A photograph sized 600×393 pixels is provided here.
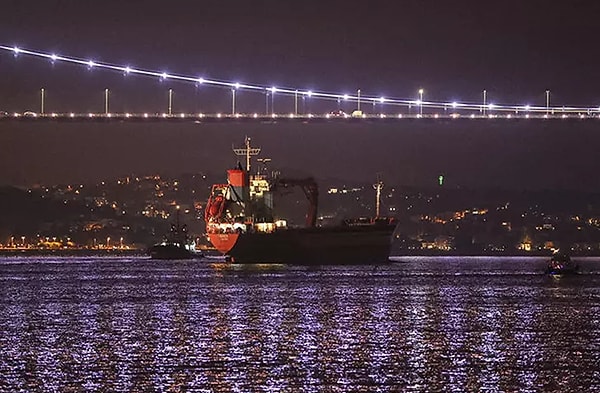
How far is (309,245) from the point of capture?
64.0m

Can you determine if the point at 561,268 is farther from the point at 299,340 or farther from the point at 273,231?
the point at 299,340

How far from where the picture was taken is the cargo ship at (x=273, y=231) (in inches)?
2501

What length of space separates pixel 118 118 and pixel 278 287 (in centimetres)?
1964

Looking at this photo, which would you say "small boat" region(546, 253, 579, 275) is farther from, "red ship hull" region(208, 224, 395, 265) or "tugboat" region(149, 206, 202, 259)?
"tugboat" region(149, 206, 202, 259)

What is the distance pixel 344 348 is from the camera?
20453 millimetres

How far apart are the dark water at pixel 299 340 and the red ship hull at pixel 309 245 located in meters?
25.2

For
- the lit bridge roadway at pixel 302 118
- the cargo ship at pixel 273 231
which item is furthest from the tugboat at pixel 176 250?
the lit bridge roadway at pixel 302 118

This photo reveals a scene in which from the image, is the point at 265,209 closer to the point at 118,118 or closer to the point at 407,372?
the point at 118,118

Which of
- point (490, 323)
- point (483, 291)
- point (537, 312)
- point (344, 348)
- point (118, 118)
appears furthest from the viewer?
point (118, 118)

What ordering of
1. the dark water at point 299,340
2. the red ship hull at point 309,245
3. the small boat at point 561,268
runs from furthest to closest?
the red ship hull at point 309,245, the small boat at point 561,268, the dark water at point 299,340

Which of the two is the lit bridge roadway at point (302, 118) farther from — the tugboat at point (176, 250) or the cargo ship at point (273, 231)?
the tugboat at point (176, 250)

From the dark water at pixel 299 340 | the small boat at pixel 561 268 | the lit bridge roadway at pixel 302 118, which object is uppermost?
the lit bridge roadway at pixel 302 118

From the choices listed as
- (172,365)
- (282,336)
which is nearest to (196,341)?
(282,336)

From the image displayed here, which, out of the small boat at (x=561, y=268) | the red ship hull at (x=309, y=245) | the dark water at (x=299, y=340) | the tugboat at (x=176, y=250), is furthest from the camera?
the tugboat at (x=176, y=250)
